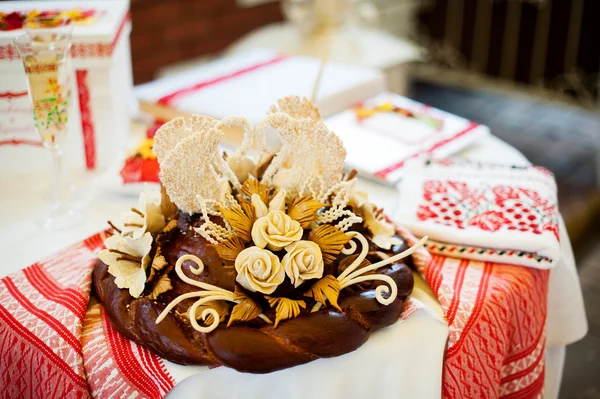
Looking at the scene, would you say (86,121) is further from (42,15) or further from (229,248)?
(229,248)

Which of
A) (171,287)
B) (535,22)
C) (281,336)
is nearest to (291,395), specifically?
(281,336)

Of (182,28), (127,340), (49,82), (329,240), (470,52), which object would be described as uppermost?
(49,82)

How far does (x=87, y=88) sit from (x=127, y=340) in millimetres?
670

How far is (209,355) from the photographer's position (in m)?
0.88

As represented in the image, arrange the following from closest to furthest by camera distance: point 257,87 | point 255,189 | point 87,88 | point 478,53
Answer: point 255,189
point 87,88
point 257,87
point 478,53

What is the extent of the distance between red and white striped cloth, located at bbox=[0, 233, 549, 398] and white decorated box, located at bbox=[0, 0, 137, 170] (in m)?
0.38

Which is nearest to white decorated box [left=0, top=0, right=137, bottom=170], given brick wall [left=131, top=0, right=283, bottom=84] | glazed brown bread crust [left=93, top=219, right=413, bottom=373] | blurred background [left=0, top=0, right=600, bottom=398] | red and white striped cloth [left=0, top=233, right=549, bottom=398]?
red and white striped cloth [left=0, top=233, right=549, bottom=398]

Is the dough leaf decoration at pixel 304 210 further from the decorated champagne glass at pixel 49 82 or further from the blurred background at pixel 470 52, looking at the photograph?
the blurred background at pixel 470 52

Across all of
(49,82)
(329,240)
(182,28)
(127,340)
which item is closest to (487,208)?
(329,240)

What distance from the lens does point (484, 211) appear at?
1181 millimetres

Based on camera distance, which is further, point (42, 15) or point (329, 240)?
point (42, 15)

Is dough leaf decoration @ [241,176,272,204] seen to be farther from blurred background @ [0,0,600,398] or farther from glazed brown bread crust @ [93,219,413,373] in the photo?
blurred background @ [0,0,600,398]

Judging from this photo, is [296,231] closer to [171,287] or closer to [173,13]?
[171,287]

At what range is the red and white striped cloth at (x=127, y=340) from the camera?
91 centimetres
